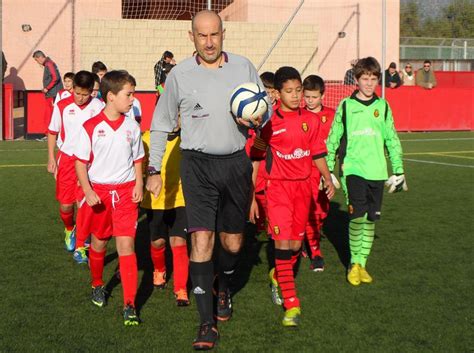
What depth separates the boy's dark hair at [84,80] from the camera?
7.60m

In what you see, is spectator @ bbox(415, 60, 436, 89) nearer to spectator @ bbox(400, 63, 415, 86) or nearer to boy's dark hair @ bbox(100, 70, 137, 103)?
spectator @ bbox(400, 63, 415, 86)

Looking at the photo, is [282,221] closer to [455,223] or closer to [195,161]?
[195,161]

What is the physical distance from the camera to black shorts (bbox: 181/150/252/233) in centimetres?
536

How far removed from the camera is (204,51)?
17.3ft

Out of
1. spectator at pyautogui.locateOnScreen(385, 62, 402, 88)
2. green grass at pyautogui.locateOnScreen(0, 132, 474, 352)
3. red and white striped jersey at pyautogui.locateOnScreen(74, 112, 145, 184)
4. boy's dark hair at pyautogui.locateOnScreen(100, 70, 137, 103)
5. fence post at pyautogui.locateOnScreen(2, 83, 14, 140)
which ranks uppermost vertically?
spectator at pyautogui.locateOnScreen(385, 62, 402, 88)

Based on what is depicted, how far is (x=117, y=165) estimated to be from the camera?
5.91m

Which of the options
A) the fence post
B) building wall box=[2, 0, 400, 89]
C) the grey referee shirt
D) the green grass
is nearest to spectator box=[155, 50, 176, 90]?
the fence post

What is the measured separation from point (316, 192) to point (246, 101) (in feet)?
8.53

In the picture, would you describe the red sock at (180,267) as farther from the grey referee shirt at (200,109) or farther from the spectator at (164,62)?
the spectator at (164,62)

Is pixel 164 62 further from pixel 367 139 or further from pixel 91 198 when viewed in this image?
pixel 91 198

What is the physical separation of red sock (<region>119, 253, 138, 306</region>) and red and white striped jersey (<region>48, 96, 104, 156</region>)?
227cm

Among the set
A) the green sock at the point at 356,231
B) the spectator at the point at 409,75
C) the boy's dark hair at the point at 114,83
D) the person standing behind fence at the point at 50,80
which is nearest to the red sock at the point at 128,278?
the boy's dark hair at the point at 114,83

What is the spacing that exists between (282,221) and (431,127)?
68.6ft

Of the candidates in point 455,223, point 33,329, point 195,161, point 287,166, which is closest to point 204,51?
point 195,161
